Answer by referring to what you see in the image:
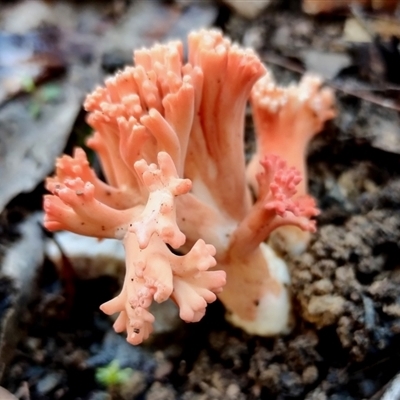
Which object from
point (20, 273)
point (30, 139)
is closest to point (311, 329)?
point (20, 273)

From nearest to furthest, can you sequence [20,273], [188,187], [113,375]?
[188,187], [113,375], [20,273]

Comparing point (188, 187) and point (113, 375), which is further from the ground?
point (188, 187)

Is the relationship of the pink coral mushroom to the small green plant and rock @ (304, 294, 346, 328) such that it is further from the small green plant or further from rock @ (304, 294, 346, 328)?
the small green plant

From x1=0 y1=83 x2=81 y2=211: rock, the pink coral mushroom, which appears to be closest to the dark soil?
the pink coral mushroom

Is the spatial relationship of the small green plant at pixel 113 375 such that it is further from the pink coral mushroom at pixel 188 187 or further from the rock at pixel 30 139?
the rock at pixel 30 139

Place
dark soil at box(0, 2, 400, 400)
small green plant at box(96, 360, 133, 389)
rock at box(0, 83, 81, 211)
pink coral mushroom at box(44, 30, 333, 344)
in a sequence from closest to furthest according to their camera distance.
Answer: pink coral mushroom at box(44, 30, 333, 344) < dark soil at box(0, 2, 400, 400) < small green plant at box(96, 360, 133, 389) < rock at box(0, 83, 81, 211)

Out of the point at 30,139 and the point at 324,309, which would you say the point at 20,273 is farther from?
the point at 324,309

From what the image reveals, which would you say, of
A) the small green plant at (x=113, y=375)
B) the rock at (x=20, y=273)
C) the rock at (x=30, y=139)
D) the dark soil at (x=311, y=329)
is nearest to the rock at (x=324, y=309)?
the dark soil at (x=311, y=329)
